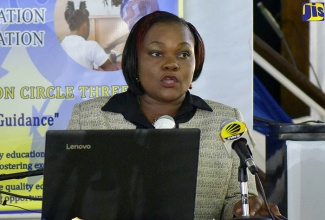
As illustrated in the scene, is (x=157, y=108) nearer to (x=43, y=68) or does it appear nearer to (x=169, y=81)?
(x=169, y=81)

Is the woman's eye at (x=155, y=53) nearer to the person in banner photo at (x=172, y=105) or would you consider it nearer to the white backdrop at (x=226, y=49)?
the person in banner photo at (x=172, y=105)

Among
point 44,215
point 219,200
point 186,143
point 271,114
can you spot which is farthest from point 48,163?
point 271,114

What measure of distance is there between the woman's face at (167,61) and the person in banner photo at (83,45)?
0.62 m

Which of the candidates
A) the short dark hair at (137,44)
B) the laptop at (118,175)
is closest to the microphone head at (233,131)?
the laptop at (118,175)

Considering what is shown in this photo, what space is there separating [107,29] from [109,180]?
1502 mm

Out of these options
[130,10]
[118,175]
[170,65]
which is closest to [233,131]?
[118,175]

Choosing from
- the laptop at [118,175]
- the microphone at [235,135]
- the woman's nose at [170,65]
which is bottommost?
the laptop at [118,175]

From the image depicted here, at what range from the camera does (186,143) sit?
2150 millimetres

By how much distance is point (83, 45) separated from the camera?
137 inches

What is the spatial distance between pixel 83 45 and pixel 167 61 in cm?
79

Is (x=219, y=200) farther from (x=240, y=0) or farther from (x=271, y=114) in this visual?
(x=271, y=114)

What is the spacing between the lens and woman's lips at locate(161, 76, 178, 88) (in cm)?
283

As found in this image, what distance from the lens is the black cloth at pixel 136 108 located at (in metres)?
2.87

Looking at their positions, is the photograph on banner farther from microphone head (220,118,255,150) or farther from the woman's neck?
microphone head (220,118,255,150)
